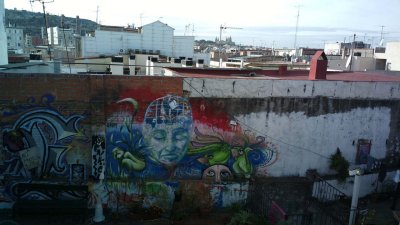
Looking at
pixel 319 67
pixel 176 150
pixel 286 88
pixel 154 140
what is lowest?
pixel 176 150

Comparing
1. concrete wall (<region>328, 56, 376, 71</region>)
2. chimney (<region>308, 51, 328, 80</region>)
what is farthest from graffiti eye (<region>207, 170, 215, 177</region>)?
concrete wall (<region>328, 56, 376, 71</region>)

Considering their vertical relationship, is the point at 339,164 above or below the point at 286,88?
below

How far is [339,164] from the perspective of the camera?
11258 millimetres

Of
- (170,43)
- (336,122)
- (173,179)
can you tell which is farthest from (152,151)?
(170,43)

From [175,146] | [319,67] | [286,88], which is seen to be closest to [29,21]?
[175,146]

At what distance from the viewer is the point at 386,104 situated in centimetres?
1180

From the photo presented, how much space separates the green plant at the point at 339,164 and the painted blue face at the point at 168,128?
5129 millimetres

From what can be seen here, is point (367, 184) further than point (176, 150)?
Yes

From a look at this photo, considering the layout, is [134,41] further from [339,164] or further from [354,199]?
[354,199]

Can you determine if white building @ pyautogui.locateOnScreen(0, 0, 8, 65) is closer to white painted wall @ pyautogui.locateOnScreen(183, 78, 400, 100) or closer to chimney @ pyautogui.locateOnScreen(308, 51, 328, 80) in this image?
white painted wall @ pyautogui.locateOnScreen(183, 78, 400, 100)

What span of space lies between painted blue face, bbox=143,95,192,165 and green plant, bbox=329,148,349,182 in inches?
202

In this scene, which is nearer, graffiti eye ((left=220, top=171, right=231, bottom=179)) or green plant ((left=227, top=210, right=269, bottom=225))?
green plant ((left=227, top=210, right=269, bottom=225))

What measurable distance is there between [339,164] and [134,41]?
2717 cm

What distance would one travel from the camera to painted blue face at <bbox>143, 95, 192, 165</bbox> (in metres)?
9.66
